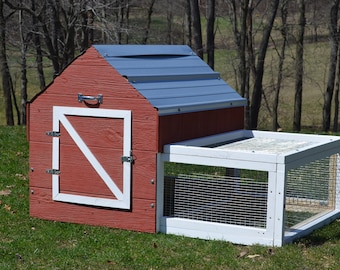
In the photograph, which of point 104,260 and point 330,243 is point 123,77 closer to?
point 104,260

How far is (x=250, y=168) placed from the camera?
7.23m

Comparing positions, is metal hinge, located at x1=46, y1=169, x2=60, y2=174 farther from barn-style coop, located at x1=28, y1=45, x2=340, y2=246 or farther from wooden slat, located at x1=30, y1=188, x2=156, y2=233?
wooden slat, located at x1=30, y1=188, x2=156, y2=233

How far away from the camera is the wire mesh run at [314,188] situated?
8.70m

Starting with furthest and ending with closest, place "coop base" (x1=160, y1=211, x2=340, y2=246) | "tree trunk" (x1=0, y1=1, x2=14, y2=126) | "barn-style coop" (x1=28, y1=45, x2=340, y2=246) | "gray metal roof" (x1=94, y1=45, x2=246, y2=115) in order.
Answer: "tree trunk" (x1=0, y1=1, x2=14, y2=126), "gray metal roof" (x1=94, y1=45, x2=246, y2=115), "barn-style coop" (x1=28, y1=45, x2=340, y2=246), "coop base" (x1=160, y1=211, x2=340, y2=246)

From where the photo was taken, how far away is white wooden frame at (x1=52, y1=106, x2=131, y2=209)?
25.4 feet

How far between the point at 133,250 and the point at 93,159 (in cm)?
130

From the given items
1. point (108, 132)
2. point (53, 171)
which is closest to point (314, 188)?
point (108, 132)

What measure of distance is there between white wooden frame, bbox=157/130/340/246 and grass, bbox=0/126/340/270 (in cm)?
12

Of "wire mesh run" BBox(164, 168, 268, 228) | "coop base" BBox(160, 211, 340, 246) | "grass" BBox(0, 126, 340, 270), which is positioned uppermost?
"wire mesh run" BBox(164, 168, 268, 228)

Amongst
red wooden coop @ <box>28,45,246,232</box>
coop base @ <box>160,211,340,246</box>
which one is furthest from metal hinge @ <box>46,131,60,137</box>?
coop base @ <box>160,211,340,246</box>

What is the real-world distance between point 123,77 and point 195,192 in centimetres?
144

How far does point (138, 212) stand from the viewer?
779cm

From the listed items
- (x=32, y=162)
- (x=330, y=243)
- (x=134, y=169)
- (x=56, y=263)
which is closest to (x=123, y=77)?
(x=134, y=169)

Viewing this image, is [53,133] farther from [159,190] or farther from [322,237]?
[322,237]
